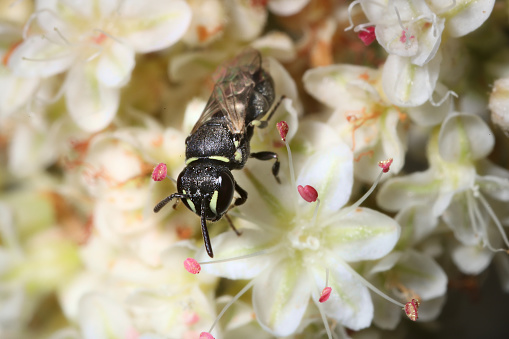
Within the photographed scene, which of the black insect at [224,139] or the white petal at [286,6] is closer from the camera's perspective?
the black insect at [224,139]

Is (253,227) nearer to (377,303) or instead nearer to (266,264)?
(266,264)

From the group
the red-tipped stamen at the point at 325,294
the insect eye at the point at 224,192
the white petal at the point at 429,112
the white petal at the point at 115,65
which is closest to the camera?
the insect eye at the point at 224,192

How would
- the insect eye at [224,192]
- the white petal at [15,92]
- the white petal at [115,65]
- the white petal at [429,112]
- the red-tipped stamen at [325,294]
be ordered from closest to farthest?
the insect eye at [224,192]
the red-tipped stamen at [325,294]
the white petal at [429,112]
the white petal at [115,65]
the white petal at [15,92]

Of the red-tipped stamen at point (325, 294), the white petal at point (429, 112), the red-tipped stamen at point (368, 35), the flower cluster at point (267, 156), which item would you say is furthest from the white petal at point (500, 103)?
the red-tipped stamen at point (325, 294)

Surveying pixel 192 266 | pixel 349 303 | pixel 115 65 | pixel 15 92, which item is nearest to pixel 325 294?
pixel 349 303

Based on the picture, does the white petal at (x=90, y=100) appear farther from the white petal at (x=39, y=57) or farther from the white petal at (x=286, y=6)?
the white petal at (x=286, y=6)

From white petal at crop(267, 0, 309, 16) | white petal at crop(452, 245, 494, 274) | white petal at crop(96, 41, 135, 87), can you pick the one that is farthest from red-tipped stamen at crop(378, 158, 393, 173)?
white petal at crop(96, 41, 135, 87)
